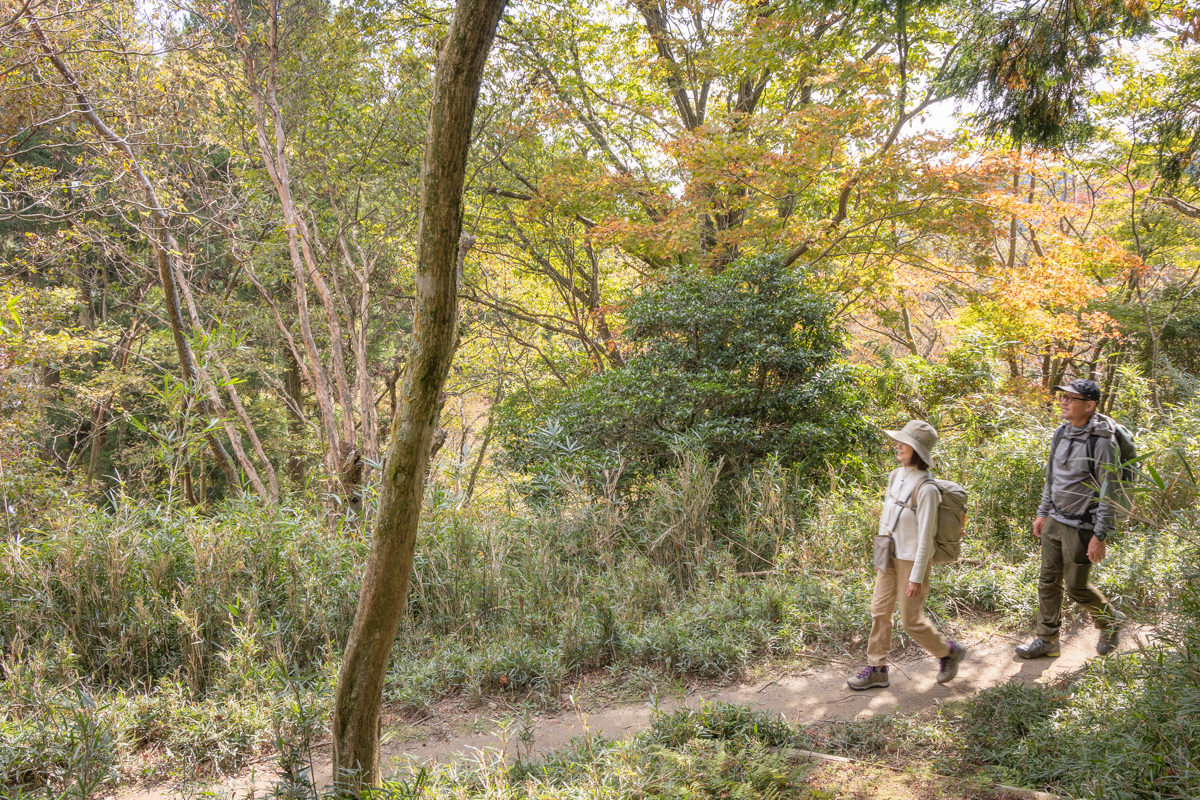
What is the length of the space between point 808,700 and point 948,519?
145cm

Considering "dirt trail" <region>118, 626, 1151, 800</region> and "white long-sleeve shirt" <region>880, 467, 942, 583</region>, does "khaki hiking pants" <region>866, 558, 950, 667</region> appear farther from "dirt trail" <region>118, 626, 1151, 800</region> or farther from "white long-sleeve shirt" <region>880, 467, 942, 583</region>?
"dirt trail" <region>118, 626, 1151, 800</region>

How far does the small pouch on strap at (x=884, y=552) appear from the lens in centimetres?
393

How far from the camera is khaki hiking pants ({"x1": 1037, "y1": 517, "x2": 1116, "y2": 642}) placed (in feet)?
13.0

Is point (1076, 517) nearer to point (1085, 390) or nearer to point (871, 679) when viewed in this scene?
point (1085, 390)

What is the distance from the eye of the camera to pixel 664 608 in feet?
16.2

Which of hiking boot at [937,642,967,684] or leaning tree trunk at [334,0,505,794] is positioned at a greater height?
leaning tree trunk at [334,0,505,794]

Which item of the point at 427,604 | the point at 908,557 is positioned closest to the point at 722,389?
the point at 908,557

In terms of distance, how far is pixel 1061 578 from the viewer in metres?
4.13

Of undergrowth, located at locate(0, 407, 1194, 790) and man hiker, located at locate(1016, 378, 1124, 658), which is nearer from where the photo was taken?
undergrowth, located at locate(0, 407, 1194, 790)

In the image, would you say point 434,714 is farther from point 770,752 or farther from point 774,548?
point 774,548

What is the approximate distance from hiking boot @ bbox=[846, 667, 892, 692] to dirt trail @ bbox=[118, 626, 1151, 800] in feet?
0.14

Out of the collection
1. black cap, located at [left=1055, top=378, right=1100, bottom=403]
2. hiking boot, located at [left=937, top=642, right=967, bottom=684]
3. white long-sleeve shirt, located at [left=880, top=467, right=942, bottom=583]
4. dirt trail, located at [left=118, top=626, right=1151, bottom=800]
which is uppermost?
black cap, located at [left=1055, top=378, right=1100, bottom=403]

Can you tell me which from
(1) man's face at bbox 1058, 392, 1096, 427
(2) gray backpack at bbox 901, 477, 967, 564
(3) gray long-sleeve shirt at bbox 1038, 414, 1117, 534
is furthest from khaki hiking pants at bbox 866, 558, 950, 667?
(1) man's face at bbox 1058, 392, 1096, 427

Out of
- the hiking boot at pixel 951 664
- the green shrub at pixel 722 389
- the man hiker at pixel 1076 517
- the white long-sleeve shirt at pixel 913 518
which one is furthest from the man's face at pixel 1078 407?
the green shrub at pixel 722 389
